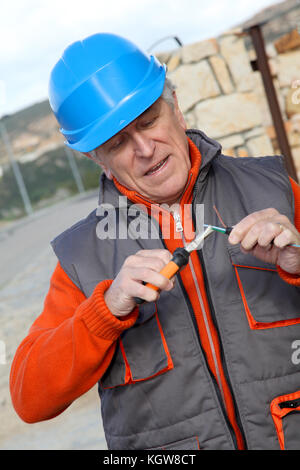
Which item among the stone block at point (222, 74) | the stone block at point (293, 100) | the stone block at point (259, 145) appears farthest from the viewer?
the stone block at point (293, 100)

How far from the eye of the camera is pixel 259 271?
1883 mm

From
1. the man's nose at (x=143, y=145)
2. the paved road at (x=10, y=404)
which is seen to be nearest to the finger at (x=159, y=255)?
the man's nose at (x=143, y=145)

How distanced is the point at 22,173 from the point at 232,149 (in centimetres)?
6124

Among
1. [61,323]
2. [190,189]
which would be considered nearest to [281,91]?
[190,189]

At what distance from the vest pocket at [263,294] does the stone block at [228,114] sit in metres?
2.93

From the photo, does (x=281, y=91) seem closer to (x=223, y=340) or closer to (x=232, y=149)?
(x=232, y=149)

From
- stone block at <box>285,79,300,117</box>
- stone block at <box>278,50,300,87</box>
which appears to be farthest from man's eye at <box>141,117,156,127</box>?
stone block at <box>278,50,300,87</box>

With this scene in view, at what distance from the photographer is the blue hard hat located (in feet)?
5.93

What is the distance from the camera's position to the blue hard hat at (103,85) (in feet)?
5.93

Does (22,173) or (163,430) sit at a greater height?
(163,430)

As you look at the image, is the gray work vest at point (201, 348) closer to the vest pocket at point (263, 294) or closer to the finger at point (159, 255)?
the vest pocket at point (263, 294)

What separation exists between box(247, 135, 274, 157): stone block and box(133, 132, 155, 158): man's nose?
301 centimetres

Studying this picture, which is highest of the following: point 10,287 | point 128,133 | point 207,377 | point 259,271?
point 128,133

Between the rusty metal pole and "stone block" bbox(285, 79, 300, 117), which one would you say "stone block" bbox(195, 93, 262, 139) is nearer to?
the rusty metal pole
